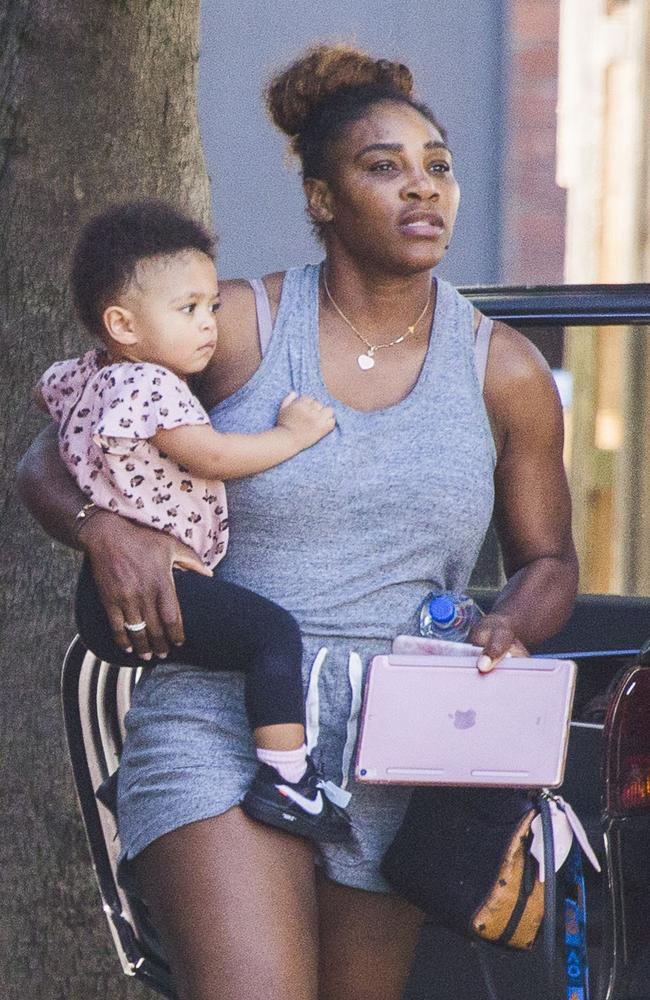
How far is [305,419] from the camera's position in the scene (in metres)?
2.85

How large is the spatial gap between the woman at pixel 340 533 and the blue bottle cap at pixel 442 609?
0.03 meters

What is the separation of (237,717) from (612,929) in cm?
65

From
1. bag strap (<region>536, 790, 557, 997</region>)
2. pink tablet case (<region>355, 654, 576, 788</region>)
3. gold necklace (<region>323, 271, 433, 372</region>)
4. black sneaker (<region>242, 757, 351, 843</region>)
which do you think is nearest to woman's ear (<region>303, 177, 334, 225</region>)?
gold necklace (<region>323, 271, 433, 372</region>)

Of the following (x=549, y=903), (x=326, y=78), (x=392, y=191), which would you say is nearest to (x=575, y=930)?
(x=549, y=903)

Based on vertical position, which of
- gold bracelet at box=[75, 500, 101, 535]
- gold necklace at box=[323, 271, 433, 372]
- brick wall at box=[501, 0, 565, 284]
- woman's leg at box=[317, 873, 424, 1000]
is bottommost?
woman's leg at box=[317, 873, 424, 1000]

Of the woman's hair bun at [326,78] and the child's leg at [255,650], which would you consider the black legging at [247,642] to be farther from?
the woman's hair bun at [326,78]

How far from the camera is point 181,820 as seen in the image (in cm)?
273

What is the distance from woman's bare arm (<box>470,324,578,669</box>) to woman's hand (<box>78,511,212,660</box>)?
20.7 inches

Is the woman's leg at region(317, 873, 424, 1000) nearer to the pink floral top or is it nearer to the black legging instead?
the black legging

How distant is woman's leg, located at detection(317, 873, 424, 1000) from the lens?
9.54 feet

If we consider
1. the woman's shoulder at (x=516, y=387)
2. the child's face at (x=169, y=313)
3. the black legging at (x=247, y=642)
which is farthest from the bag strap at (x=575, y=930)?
the child's face at (x=169, y=313)

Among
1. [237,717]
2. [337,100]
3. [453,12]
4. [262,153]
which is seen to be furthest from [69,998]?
[453,12]

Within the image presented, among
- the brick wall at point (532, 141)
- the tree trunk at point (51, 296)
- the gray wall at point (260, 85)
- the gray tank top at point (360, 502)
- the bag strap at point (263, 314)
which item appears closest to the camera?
the gray tank top at point (360, 502)

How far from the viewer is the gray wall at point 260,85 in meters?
8.04
